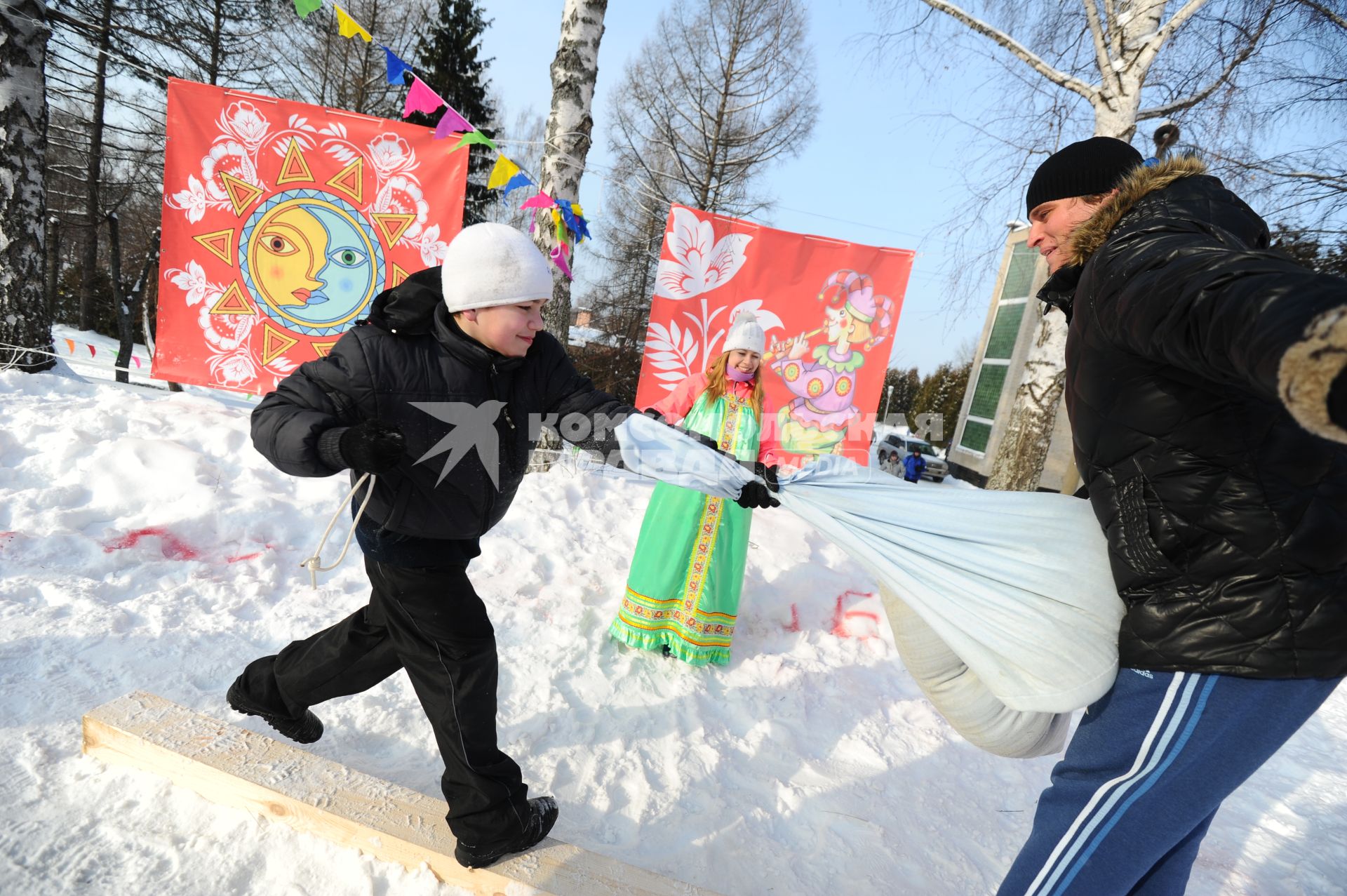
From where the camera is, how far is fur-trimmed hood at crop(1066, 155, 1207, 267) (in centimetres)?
135

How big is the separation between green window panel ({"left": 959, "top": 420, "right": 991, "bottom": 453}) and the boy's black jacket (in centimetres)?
2135

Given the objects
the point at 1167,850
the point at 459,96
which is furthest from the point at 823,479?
the point at 459,96

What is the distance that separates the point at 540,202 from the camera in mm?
5363

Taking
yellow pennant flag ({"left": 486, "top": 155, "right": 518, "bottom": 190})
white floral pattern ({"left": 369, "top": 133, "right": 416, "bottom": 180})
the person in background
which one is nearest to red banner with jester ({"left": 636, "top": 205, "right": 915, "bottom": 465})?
yellow pennant flag ({"left": 486, "top": 155, "right": 518, "bottom": 190})

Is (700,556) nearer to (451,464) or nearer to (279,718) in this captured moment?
(451,464)

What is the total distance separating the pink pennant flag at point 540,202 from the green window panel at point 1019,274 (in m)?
18.5

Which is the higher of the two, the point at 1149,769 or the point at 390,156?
the point at 390,156

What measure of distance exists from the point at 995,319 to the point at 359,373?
23324 millimetres

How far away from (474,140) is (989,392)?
20.1 m

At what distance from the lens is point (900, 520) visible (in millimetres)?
1853

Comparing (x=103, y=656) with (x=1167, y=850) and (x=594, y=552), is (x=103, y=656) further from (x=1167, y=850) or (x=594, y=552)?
(x=1167, y=850)

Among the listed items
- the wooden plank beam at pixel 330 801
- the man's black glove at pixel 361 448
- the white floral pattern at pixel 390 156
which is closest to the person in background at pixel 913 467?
the white floral pattern at pixel 390 156

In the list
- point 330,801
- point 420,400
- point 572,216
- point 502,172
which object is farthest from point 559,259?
point 330,801

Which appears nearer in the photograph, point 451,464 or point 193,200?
point 451,464
